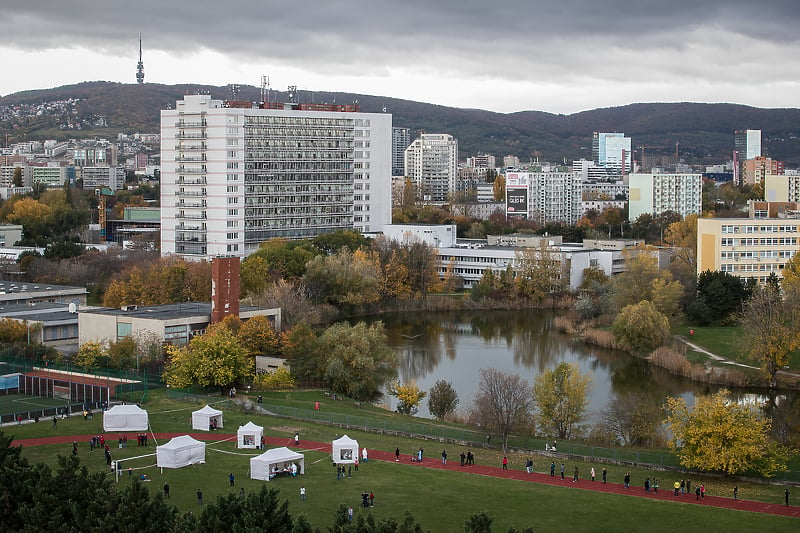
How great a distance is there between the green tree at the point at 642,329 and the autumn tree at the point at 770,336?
21.3ft

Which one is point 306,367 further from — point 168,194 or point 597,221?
point 597,221

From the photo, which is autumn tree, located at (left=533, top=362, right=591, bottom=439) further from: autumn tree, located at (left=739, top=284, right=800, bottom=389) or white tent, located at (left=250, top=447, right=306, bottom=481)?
autumn tree, located at (left=739, top=284, right=800, bottom=389)

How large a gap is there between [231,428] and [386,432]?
535 centimetres

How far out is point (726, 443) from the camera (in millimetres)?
33250

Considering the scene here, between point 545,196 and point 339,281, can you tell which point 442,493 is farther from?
point 545,196

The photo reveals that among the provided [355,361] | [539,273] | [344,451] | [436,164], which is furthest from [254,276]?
[436,164]

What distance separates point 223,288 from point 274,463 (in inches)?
824

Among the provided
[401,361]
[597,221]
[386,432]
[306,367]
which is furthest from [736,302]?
[597,221]

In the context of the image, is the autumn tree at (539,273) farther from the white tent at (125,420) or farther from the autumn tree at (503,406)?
the white tent at (125,420)

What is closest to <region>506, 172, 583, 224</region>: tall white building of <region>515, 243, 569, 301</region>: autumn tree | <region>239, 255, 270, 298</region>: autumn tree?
<region>515, 243, 569, 301</region>: autumn tree

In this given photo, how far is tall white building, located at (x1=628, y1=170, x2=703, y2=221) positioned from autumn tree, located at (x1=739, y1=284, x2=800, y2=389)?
7451 centimetres

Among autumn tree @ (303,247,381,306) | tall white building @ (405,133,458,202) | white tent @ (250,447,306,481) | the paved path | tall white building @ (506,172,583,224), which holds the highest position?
tall white building @ (405,133,458,202)

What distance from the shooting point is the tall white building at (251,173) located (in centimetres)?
8312

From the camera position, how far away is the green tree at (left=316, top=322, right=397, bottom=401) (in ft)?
153
